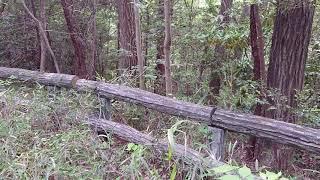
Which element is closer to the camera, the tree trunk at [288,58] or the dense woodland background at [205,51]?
the tree trunk at [288,58]

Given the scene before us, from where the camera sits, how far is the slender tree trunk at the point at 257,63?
5.93m

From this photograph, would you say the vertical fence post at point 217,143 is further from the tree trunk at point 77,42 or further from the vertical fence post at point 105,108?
the tree trunk at point 77,42

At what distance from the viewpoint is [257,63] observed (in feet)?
21.7

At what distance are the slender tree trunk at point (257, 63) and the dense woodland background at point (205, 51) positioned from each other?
16mm

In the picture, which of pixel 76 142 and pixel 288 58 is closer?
pixel 76 142

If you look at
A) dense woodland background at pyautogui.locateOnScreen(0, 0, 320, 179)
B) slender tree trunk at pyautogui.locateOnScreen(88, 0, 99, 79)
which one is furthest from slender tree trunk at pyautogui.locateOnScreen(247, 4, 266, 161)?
slender tree trunk at pyautogui.locateOnScreen(88, 0, 99, 79)

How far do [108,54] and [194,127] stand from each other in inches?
304

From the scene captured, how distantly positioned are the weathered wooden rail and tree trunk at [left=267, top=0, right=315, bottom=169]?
182 cm

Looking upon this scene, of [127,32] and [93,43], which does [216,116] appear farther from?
[93,43]

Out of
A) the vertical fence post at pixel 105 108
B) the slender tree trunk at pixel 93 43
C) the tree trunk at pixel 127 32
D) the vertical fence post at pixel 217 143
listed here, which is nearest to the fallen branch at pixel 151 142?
A: the vertical fence post at pixel 105 108

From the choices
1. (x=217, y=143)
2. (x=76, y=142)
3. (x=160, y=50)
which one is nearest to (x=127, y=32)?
(x=160, y=50)

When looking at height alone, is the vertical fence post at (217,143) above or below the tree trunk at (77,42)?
below

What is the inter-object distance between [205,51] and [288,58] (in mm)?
2378

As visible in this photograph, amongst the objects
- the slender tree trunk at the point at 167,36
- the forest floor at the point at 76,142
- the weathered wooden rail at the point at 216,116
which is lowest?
the forest floor at the point at 76,142
